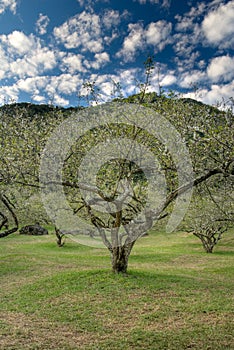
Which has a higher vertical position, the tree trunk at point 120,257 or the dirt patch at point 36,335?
the tree trunk at point 120,257

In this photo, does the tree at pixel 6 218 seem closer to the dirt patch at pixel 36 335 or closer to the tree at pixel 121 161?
the tree at pixel 121 161

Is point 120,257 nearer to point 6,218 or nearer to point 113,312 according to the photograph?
point 113,312

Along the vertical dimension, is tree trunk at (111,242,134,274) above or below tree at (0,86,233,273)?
below

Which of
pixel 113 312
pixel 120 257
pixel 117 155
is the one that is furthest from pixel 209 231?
pixel 113 312

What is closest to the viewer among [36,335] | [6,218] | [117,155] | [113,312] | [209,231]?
[36,335]

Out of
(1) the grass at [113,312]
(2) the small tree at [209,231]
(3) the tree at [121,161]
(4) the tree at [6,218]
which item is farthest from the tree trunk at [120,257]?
(2) the small tree at [209,231]

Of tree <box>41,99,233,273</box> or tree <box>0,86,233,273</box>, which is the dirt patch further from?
tree <box>41,99,233,273</box>

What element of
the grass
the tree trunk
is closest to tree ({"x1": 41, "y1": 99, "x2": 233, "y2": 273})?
the tree trunk

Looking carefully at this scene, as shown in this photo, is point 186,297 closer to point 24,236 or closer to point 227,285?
point 227,285

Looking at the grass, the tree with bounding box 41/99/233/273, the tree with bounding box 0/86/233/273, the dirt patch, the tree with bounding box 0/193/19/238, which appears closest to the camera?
the dirt patch

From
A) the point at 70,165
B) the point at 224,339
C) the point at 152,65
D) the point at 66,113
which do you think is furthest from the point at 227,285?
the point at 66,113


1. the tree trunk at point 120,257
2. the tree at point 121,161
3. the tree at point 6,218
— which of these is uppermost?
the tree at point 121,161

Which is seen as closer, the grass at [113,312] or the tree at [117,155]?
the grass at [113,312]

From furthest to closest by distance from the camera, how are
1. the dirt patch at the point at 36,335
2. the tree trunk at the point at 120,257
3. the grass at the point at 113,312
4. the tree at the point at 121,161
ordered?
the tree trunk at the point at 120,257 → the tree at the point at 121,161 → the grass at the point at 113,312 → the dirt patch at the point at 36,335
